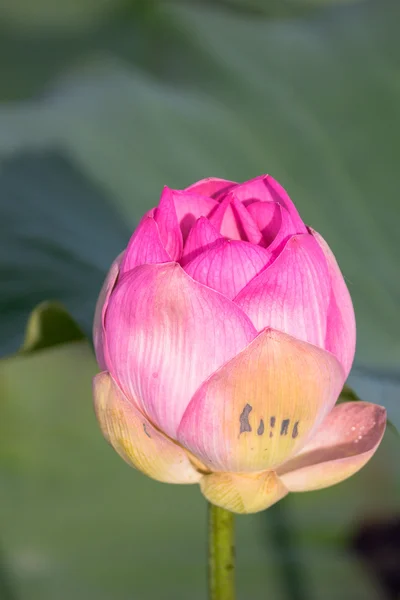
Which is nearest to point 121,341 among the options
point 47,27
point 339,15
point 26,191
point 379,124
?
point 26,191

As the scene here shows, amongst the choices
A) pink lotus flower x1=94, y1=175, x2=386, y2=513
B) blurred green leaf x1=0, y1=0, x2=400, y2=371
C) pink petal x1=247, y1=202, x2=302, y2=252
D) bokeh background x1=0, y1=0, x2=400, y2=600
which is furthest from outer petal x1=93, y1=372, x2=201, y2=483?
blurred green leaf x1=0, y1=0, x2=400, y2=371

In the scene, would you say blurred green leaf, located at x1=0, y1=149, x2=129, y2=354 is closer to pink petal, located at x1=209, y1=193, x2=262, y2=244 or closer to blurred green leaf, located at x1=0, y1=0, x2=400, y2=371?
blurred green leaf, located at x1=0, y1=0, x2=400, y2=371

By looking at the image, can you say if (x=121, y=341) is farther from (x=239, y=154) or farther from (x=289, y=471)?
(x=239, y=154)

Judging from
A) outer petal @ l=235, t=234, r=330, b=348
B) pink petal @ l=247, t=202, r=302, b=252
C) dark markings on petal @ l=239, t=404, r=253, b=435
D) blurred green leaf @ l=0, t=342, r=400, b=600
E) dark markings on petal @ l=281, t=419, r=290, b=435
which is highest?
pink petal @ l=247, t=202, r=302, b=252

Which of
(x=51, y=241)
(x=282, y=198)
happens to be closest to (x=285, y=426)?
(x=282, y=198)

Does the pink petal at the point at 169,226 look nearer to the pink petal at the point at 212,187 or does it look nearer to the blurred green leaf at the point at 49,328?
the pink petal at the point at 212,187

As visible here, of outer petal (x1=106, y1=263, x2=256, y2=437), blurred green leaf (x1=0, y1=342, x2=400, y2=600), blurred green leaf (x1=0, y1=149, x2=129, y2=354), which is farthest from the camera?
blurred green leaf (x1=0, y1=149, x2=129, y2=354)
